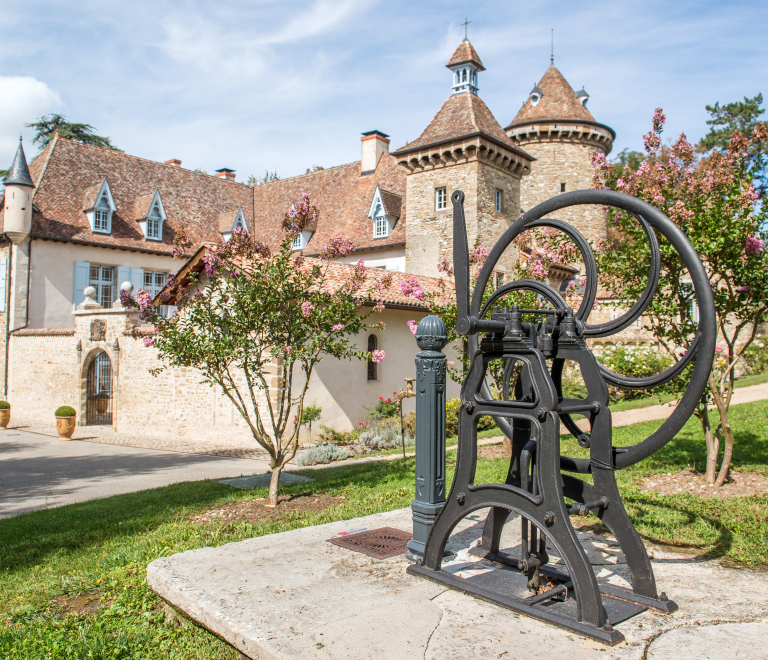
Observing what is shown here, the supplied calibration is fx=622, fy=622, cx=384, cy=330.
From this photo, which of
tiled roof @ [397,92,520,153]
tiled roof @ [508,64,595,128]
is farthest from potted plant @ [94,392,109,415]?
tiled roof @ [508,64,595,128]

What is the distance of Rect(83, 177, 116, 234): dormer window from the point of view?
77.2ft

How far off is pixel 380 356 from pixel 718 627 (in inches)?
196

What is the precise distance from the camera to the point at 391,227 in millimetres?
24047

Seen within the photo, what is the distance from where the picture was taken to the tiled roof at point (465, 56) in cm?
2281

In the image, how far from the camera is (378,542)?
474 cm

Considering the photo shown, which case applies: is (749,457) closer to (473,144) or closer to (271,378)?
(271,378)

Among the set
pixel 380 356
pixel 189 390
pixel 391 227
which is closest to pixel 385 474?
pixel 380 356

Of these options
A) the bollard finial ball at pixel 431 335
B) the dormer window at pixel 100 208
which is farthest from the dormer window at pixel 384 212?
the bollard finial ball at pixel 431 335

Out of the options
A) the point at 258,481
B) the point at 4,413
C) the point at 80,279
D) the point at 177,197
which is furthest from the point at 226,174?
the point at 258,481

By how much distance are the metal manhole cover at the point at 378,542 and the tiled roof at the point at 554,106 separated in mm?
26330

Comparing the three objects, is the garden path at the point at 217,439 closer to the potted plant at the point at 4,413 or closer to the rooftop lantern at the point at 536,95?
the potted plant at the point at 4,413

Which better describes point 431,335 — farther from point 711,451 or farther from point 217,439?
point 217,439

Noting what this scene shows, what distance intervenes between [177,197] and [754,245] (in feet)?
82.8

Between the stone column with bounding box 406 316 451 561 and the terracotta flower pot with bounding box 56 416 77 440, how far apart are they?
570 inches
